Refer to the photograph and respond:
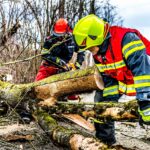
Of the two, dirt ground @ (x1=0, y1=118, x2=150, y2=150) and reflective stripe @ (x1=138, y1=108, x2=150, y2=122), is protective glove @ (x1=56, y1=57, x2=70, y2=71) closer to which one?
dirt ground @ (x1=0, y1=118, x2=150, y2=150)

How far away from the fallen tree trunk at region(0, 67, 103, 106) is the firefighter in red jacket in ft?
0.49

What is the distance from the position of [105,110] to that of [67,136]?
18.5 inches

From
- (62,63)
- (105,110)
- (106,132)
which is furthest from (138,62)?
(62,63)

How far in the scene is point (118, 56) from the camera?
3371 millimetres

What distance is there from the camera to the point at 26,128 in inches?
171

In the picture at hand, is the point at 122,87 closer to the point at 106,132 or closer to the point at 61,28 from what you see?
the point at 106,132

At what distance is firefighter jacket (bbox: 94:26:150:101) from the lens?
118 inches

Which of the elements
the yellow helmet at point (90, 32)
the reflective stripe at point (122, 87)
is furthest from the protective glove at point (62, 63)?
the yellow helmet at point (90, 32)

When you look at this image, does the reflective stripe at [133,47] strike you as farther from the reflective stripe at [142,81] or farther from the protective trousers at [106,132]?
the protective trousers at [106,132]

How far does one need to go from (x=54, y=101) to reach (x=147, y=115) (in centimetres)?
134

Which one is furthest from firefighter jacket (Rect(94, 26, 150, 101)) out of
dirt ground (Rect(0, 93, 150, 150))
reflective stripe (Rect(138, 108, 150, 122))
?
dirt ground (Rect(0, 93, 150, 150))

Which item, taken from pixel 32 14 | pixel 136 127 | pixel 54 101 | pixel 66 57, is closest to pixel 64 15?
pixel 32 14

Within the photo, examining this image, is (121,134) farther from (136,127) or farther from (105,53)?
(105,53)

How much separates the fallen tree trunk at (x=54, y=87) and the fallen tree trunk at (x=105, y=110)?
17cm
